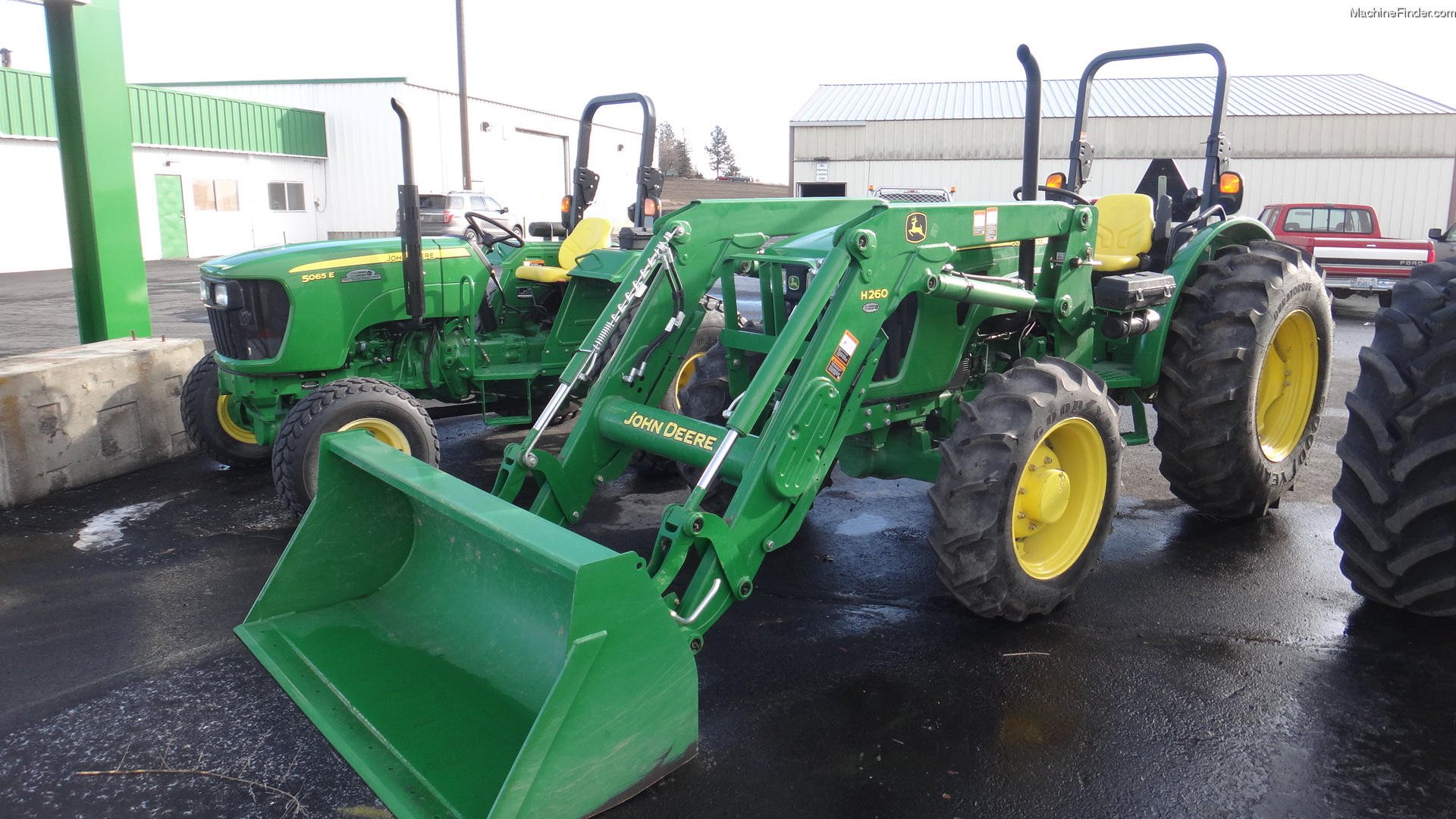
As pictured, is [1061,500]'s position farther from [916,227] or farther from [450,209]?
[450,209]

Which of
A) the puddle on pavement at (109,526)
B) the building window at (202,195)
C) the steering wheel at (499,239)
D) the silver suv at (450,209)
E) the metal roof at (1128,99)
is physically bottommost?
the puddle on pavement at (109,526)

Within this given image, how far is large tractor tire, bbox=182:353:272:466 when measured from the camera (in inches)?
252

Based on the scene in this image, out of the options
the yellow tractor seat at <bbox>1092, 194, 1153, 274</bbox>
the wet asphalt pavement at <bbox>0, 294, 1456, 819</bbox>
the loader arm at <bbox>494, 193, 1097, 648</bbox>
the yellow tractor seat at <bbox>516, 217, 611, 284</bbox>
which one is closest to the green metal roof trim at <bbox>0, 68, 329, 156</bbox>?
the yellow tractor seat at <bbox>516, 217, 611, 284</bbox>

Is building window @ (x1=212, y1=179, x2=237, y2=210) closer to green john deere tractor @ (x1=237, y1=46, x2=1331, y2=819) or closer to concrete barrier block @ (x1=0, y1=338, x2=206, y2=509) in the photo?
concrete barrier block @ (x1=0, y1=338, x2=206, y2=509)

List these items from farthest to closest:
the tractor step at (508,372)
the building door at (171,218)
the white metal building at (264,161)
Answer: the building door at (171,218) → the white metal building at (264,161) → the tractor step at (508,372)

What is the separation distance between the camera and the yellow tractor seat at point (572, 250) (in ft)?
23.1

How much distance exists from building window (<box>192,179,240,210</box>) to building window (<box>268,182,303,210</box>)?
1160 mm

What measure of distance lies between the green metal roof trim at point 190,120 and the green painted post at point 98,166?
716 inches


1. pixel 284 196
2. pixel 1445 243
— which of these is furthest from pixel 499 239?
pixel 284 196

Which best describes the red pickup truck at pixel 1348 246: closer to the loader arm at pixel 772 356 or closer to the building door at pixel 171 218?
the loader arm at pixel 772 356

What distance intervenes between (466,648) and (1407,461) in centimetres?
348

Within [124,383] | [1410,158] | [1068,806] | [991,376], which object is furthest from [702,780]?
[1410,158]

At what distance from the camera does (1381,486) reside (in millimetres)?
3906

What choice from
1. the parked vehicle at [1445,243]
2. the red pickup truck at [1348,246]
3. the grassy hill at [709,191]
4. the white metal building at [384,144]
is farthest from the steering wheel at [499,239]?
the grassy hill at [709,191]
